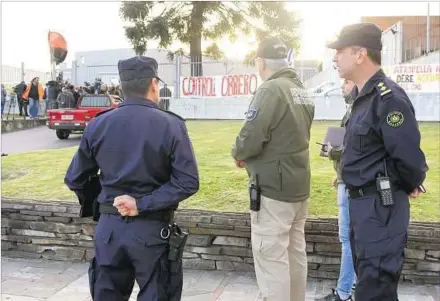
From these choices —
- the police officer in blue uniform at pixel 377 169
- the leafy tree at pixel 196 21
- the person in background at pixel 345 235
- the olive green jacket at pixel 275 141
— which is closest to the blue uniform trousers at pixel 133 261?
the olive green jacket at pixel 275 141

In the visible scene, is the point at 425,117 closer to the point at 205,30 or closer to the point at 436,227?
the point at 205,30

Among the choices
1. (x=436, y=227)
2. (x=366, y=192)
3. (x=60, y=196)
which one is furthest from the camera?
(x=60, y=196)

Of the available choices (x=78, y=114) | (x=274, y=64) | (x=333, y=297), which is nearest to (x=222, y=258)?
(x=333, y=297)

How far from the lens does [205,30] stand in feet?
78.7

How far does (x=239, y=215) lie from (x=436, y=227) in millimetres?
1643

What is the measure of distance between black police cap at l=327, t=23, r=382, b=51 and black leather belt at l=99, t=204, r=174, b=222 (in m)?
1.33

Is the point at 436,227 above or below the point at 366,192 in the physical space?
below

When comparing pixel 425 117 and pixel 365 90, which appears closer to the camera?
pixel 365 90

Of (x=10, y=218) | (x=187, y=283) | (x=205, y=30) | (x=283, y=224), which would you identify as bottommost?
(x=187, y=283)

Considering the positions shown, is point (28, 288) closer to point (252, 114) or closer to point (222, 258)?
point (222, 258)

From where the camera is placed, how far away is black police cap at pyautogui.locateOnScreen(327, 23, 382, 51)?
108 inches

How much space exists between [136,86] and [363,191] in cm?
135

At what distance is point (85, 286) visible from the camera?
176 inches

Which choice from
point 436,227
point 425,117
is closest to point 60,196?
point 436,227
